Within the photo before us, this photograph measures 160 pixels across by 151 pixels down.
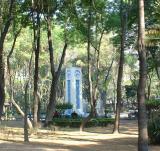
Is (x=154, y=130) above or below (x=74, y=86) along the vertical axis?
below

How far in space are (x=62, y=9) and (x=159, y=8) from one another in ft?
29.6

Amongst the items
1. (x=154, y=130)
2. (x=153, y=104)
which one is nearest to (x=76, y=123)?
(x=153, y=104)

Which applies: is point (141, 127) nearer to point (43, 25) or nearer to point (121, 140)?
point (121, 140)

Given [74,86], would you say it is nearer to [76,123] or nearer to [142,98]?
[76,123]

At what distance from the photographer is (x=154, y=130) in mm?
19859

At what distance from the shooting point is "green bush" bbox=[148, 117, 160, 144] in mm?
19811

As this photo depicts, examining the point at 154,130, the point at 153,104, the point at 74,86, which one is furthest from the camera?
the point at 74,86

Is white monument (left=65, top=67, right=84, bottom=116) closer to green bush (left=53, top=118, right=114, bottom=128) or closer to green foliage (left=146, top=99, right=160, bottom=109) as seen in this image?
green bush (left=53, top=118, right=114, bottom=128)

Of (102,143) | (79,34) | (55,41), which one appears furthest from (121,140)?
(55,41)

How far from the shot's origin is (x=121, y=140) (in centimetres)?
2269

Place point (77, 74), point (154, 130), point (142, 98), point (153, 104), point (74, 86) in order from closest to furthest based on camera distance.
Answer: point (142, 98), point (154, 130), point (153, 104), point (74, 86), point (77, 74)

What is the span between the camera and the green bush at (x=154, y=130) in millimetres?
19811

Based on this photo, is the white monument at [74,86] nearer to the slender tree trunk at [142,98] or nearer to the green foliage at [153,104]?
the green foliage at [153,104]

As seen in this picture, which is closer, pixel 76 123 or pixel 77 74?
pixel 76 123
